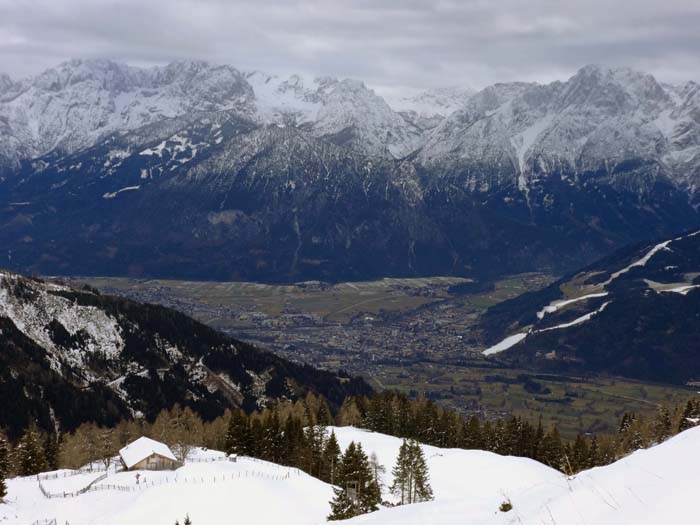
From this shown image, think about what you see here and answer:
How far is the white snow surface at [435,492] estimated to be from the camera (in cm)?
2094

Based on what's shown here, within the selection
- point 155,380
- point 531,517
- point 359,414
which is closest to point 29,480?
point 359,414

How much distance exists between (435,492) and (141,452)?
3292cm

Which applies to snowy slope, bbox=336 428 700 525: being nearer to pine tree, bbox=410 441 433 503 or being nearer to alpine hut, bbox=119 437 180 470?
pine tree, bbox=410 441 433 503

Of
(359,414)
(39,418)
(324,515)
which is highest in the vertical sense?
(324,515)

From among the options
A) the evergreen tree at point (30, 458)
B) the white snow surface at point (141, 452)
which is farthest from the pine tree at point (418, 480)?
the evergreen tree at point (30, 458)

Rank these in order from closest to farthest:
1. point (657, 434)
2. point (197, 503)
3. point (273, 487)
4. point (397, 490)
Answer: point (197, 503) → point (273, 487) → point (397, 490) → point (657, 434)

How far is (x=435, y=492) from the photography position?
81.8 meters

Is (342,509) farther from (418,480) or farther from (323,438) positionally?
(323,438)

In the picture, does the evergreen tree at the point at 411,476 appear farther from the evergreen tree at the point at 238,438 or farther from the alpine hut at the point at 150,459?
the alpine hut at the point at 150,459

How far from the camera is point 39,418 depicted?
539 ft

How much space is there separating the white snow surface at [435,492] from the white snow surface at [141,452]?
464cm

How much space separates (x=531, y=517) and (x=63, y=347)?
18958cm

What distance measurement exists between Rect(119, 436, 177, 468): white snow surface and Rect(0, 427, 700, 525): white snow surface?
4.64 metres

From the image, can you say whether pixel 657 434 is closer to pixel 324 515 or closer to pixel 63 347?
pixel 324 515
